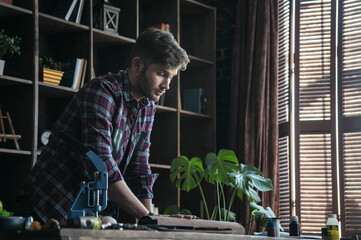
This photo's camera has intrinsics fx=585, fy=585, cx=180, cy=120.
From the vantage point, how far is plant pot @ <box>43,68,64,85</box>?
3.69m

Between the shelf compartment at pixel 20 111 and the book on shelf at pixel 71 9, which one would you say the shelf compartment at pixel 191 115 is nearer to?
the book on shelf at pixel 71 9

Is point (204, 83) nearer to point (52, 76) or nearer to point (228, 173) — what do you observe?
point (228, 173)

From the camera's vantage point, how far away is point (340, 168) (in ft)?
13.2

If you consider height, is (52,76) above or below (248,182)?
above

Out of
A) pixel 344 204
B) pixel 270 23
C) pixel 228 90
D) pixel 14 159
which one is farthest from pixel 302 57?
pixel 14 159

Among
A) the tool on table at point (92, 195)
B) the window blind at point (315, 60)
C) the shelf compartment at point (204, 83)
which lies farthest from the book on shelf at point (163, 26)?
the tool on table at point (92, 195)

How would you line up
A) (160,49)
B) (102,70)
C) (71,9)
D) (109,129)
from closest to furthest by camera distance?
(109,129) < (160,49) < (71,9) < (102,70)

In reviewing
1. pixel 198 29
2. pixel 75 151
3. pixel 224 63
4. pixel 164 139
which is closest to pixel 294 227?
pixel 75 151

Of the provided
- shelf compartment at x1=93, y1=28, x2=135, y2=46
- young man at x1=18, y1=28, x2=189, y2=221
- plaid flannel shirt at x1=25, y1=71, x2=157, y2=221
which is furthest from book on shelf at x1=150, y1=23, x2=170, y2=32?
plaid flannel shirt at x1=25, y1=71, x2=157, y2=221

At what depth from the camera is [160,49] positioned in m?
2.34

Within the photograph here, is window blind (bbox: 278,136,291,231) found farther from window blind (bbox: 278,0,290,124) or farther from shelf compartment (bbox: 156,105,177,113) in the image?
shelf compartment (bbox: 156,105,177,113)

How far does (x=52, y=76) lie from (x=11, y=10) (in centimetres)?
48

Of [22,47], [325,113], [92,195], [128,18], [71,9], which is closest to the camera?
[92,195]

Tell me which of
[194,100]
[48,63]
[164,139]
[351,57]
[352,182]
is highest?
[351,57]
